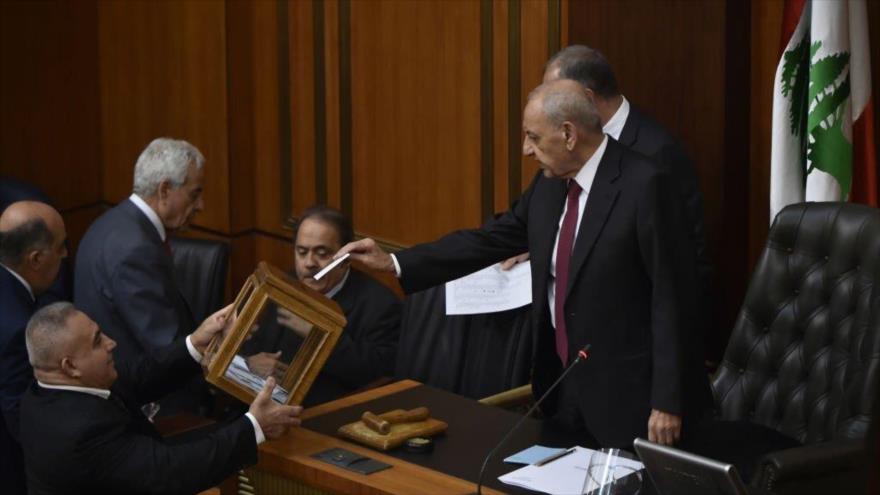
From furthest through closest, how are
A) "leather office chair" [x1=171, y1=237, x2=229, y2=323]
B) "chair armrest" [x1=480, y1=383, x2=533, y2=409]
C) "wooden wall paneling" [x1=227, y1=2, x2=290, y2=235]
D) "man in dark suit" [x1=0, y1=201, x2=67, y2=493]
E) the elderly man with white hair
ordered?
"wooden wall paneling" [x1=227, y1=2, x2=290, y2=235], "leather office chair" [x1=171, y1=237, x2=229, y2=323], the elderly man with white hair, "chair armrest" [x1=480, y1=383, x2=533, y2=409], "man in dark suit" [x1=0, y1=201, x2=67, y2=493]

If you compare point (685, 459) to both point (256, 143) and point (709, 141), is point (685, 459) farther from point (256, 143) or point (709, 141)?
point (256, 143)

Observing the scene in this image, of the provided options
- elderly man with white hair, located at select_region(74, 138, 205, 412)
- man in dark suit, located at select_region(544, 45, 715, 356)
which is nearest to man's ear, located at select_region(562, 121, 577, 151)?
man in dark suit, located at select_region(544, 45, 715, 356)

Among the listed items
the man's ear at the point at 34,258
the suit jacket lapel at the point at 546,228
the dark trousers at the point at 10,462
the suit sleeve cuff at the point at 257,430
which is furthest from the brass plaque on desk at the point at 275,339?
the man's ear at the point at 34,258

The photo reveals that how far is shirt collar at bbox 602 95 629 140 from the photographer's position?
4.15 metres

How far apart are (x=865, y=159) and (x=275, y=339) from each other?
1960 mm

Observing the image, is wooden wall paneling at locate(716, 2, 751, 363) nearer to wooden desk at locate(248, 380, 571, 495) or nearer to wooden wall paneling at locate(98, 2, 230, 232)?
wooden desk at locate(248, 380, 571, 495)

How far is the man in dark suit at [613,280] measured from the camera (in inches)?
130

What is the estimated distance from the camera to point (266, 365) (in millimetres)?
3455

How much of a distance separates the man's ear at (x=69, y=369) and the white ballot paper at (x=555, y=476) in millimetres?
1020

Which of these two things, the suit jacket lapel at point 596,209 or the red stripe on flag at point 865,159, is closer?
the suit jacket lapel at point 596,209

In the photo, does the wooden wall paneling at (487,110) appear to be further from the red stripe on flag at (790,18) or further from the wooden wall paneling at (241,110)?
the wooden wall paneling at (241,110)

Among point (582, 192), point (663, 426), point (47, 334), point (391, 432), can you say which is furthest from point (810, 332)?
point (47, 334)

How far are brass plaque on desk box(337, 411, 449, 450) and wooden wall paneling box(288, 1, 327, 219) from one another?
233 centimetres

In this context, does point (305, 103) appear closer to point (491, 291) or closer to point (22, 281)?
point (491, 291)
